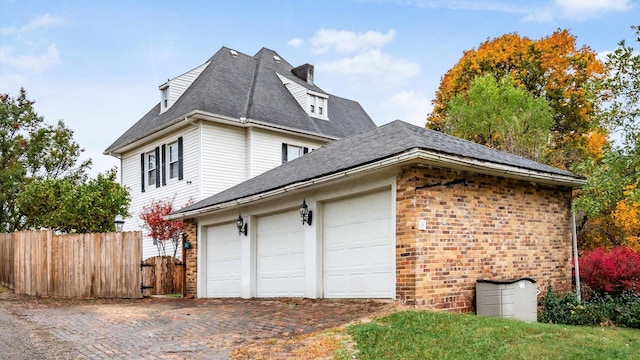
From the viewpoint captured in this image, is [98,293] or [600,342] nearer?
[600,342]

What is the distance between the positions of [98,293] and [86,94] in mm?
6342

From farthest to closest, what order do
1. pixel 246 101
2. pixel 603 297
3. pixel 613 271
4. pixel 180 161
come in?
1. pixel 246 101
2. pixel 180 161
3. pixel 603 297
4. pixel 613 271

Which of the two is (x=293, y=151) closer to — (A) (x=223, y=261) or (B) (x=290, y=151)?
(B) (x=290, y=151)

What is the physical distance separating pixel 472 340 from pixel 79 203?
15691mm

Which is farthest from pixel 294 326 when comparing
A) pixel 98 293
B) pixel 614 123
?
pixel 98 293

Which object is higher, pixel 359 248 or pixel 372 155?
pixel 372 155

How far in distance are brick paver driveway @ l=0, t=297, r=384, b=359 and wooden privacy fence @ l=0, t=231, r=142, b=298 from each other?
300 cm

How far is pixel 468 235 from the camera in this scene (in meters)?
9.91

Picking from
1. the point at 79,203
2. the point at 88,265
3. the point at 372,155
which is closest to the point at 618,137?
the point at 372,155

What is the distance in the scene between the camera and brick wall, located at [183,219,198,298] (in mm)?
15656

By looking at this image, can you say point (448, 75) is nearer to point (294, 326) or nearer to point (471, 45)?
point (471, 45)

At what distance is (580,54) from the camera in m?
28.6

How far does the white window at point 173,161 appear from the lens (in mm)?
21656

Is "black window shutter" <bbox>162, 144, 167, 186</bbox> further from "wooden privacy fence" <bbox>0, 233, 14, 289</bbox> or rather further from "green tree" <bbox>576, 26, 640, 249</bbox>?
"green tree" <bbox>576, 26, 640, 249</bbox>
